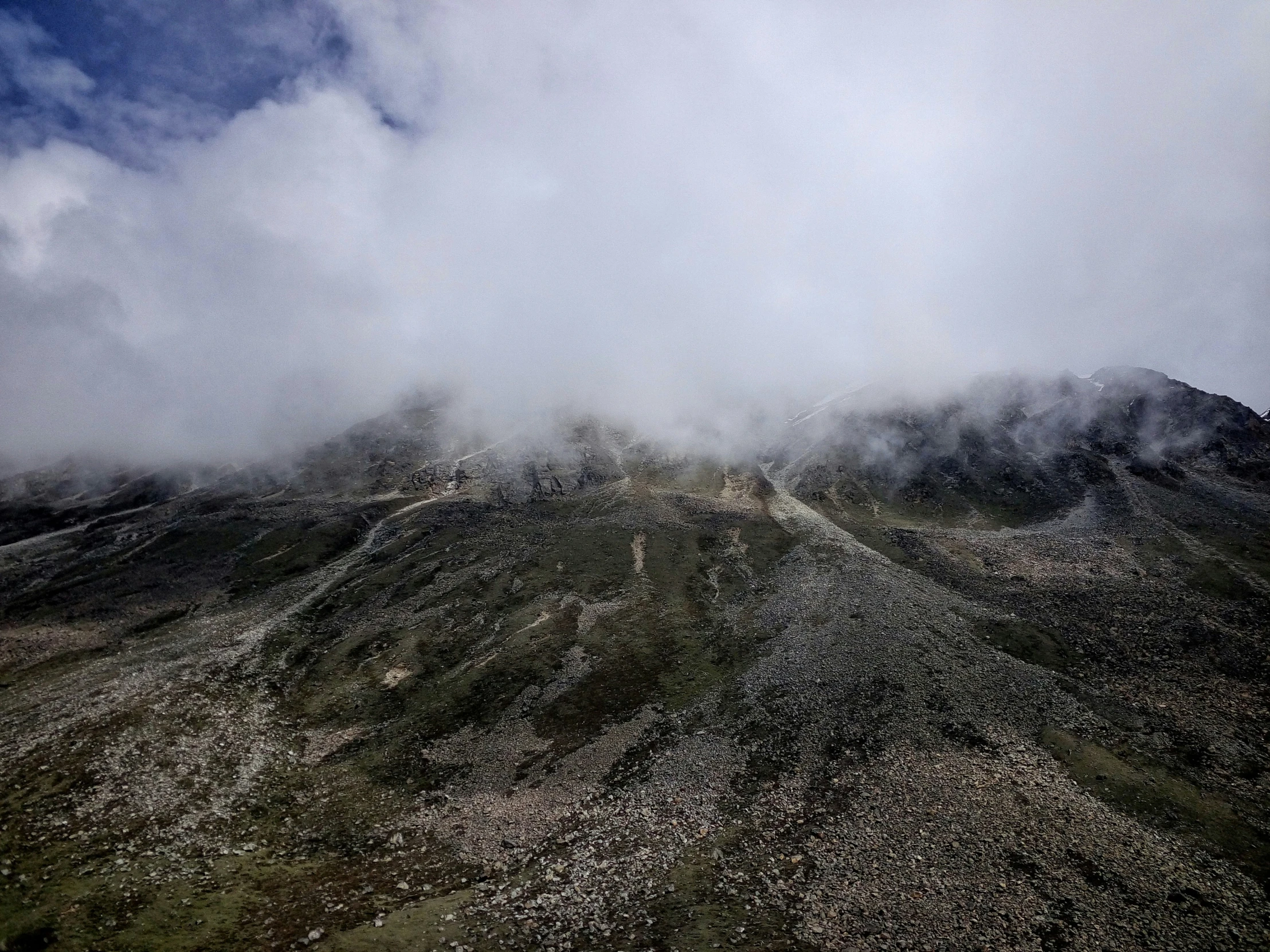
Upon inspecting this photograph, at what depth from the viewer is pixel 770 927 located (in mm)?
30688

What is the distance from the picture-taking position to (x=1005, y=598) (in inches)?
3147

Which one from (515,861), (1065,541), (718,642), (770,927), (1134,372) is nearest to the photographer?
(770,927)

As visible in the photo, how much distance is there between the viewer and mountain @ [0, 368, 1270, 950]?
3259 cm

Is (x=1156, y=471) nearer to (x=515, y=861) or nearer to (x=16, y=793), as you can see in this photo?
(x=515, y=861)

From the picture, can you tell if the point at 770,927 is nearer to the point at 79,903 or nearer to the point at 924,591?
the point at 79,903

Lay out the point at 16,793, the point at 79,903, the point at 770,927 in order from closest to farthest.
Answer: the point at 770,927, the point at 79,903, the point at 16,793

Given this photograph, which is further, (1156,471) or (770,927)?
(1156,471)

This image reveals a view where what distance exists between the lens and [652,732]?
54.8m

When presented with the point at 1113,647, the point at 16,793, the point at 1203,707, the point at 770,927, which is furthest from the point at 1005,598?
the point at 16,793

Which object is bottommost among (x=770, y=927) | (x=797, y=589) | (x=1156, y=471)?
(x=770, y=927)

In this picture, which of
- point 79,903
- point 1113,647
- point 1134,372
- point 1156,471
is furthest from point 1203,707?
point 1134,372

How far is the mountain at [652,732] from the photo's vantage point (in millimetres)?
32594

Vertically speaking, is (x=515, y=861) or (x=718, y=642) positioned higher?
(x=718, y=642)

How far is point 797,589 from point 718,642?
19113 mm
